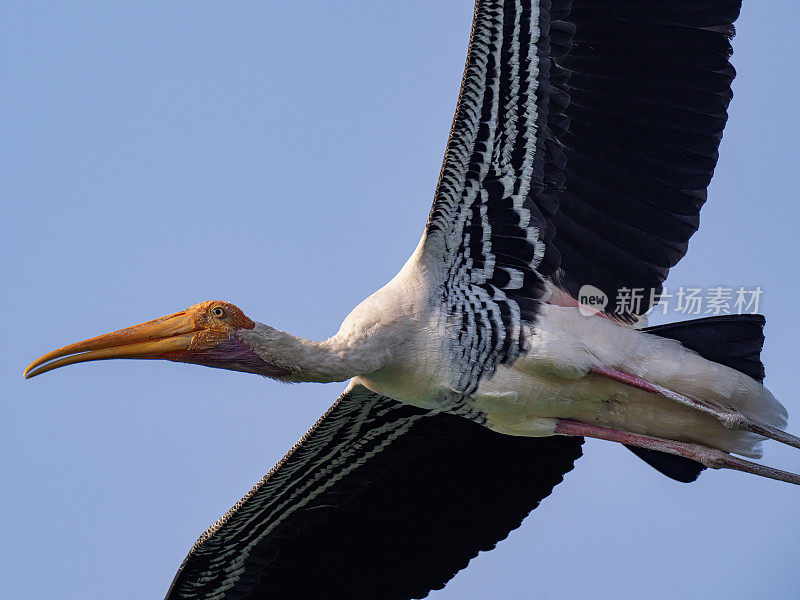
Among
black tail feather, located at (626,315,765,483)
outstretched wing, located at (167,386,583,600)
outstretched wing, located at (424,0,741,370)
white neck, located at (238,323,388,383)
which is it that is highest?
outstretched wing, located at (424,0,741,370)

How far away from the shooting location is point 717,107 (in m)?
11.7

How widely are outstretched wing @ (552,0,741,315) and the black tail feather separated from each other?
428 millimetres

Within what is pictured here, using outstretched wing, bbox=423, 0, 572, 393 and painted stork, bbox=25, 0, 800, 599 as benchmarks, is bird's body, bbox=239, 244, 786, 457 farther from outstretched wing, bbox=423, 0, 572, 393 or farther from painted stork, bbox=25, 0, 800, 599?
outstretched wing, bbox=423, 0, 572, 393

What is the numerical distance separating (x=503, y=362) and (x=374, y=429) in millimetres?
1646

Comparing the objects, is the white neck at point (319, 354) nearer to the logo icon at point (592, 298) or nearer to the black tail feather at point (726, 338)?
the logo icon at point (592, 298)

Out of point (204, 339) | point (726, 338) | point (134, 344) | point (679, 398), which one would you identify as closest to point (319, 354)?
point (204, 339)

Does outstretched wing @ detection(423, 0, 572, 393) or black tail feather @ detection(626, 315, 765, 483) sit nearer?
outstretched wing @ detection(423, 0, 572, 393)

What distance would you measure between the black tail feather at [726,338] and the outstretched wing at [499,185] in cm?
127

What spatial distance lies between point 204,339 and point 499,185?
107 inches

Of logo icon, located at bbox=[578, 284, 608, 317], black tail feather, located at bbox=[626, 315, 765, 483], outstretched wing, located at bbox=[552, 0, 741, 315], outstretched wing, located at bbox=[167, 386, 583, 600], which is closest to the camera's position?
outstretched wing, located at bbox=[552, 0, 741, 315]

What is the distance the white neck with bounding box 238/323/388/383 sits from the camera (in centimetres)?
1137

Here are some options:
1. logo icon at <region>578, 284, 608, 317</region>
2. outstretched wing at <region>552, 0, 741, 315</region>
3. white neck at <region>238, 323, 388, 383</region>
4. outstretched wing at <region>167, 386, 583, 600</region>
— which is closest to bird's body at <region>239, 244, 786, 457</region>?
white neck at <region>238, 323, 388, 383</region>

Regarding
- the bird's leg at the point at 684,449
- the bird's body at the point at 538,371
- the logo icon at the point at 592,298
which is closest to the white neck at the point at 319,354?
the bird's body at the point at 538,371

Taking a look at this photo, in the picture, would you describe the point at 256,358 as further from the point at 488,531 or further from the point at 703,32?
the point at 703,32
